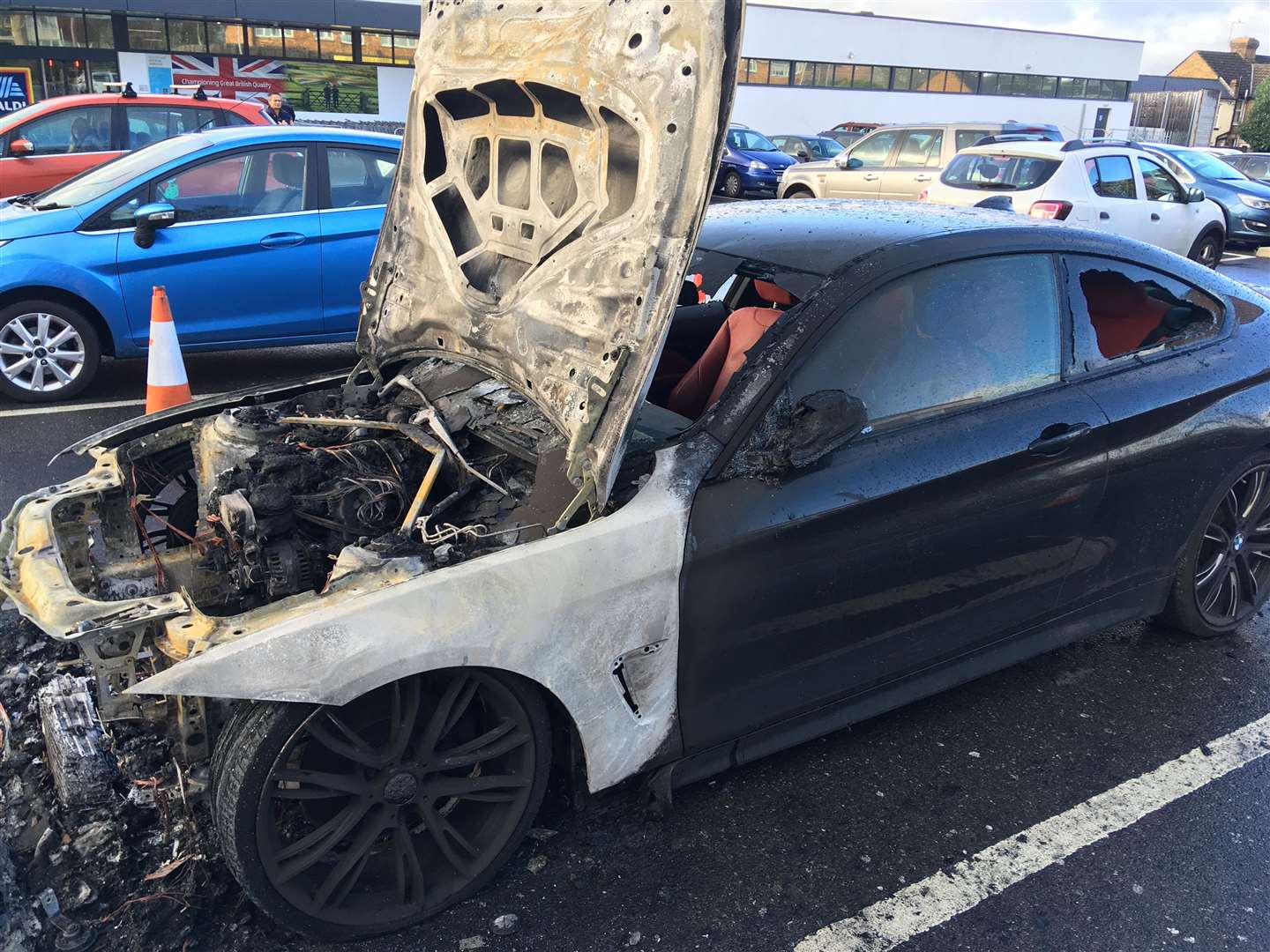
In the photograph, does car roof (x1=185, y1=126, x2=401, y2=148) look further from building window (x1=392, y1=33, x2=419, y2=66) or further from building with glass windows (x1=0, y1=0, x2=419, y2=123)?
building window (x1=392, y1=33, x2=419, y2=66)

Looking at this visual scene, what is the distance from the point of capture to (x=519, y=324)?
2.92 m

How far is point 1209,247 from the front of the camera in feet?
40.7

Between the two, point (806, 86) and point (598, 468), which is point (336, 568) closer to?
point (598, 468)

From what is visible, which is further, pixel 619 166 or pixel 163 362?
pixel 163 362

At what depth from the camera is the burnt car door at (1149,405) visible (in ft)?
10.8

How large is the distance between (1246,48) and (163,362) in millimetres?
77049

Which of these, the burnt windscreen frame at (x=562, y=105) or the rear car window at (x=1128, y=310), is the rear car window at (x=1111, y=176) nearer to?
the rear car window at (x=1128, y=310)

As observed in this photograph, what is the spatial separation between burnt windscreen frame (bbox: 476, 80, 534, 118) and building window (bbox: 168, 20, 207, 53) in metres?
29.1

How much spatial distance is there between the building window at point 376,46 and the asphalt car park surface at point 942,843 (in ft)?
98.6

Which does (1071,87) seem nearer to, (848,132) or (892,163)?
(848,132)

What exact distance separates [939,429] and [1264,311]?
1930 millimetres

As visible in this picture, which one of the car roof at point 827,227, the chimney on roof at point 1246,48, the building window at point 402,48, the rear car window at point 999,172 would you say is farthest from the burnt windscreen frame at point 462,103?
the chimney on roof at point 1246,48

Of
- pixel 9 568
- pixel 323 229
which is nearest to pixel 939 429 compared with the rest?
pixel 9 568

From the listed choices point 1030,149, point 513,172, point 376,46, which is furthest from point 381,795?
point 376,46
